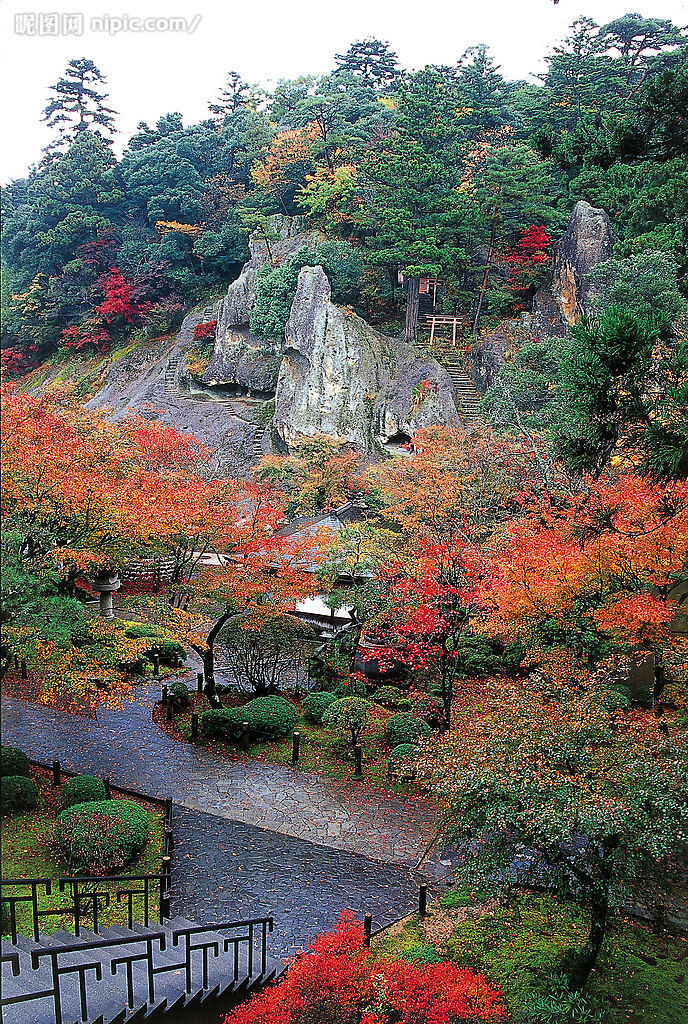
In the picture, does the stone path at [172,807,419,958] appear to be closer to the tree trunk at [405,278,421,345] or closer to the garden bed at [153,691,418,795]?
the garden bed at [153,691,418,795]

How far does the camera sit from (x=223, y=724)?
13.2m

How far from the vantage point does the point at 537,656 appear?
38.4 ft

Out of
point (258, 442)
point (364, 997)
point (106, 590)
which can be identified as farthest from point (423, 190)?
point (364, 997)

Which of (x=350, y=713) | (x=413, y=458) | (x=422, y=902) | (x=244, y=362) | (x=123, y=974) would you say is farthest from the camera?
(x=244, y=362)

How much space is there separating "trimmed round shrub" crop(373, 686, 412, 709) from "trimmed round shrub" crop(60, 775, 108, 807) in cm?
604

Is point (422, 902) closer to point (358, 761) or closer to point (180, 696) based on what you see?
point (358, 761)

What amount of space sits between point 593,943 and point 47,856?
270 inches

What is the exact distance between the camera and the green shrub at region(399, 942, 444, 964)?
753 centimetres

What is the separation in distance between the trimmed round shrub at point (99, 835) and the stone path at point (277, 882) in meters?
0.77

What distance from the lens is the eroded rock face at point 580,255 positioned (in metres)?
24.1

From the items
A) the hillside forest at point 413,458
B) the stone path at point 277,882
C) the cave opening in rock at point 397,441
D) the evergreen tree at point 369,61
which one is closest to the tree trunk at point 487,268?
the hillside forest at point 413,458

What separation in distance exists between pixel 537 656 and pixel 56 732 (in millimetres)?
9178

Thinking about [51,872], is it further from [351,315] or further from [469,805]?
[351,315]

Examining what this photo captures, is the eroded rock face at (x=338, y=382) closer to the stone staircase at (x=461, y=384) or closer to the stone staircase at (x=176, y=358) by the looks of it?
the stone staircase at (x=461, y=384)
